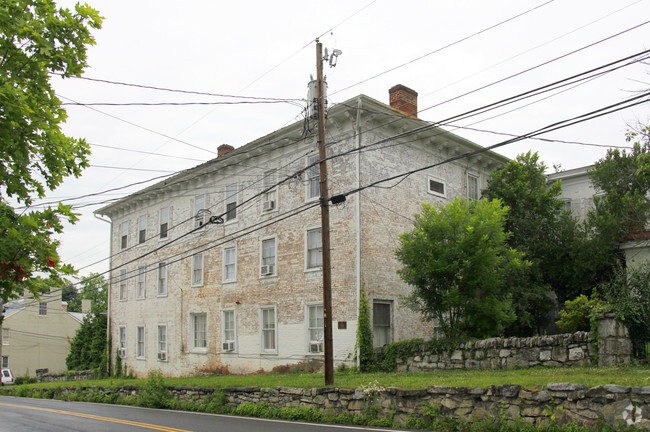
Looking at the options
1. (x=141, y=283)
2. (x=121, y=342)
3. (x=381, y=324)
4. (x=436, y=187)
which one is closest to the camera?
(x=381, y=324)

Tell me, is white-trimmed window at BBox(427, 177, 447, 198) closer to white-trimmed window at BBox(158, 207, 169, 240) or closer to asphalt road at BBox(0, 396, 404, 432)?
asphalt road at BBox(0, 396, 404, 432)

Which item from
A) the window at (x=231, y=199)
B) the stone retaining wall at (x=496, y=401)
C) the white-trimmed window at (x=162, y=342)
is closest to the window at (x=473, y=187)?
the window at (x=231, y=199)

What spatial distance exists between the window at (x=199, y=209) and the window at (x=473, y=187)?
1244cm

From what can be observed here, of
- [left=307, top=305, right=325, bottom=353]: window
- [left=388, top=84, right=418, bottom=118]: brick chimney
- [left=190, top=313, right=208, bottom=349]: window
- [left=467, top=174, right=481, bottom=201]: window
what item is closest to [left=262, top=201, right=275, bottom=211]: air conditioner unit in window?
[left=307, top=305, right=325, bottom=353]: window

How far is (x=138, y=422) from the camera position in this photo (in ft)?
47.0

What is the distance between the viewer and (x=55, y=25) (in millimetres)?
6863

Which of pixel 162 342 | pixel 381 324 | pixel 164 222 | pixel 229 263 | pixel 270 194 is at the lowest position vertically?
pixel 162 342

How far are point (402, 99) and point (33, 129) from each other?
1819 centimetres

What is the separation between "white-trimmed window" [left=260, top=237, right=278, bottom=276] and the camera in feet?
78.2

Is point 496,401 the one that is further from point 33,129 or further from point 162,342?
point 162,342

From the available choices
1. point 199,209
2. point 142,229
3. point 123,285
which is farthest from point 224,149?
point 123,285

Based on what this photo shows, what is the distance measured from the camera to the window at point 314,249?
22031mm

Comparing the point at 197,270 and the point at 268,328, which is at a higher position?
the point at 197,270

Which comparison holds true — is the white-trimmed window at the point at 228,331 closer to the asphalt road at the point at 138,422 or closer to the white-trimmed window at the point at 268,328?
the white-trimmed window at the point at 268,328
